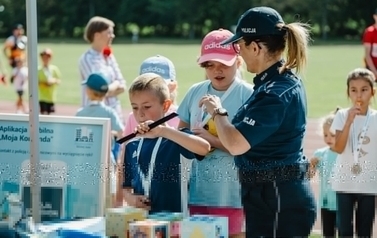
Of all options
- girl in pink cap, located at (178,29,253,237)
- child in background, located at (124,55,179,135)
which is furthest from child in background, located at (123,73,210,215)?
child in background, located at (124,55,179,135)

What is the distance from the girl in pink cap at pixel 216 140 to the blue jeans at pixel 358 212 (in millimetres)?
1647

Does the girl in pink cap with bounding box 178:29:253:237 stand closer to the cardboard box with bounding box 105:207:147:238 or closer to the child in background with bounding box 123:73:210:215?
the child in background with bounding box 123:73:210:215

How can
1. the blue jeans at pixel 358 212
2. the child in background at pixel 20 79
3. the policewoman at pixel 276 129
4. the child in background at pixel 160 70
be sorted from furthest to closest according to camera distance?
1. the child in background at pixel 20 79
2. the blue jeans at pixel 358 212
3. the child in background at pixel 160 70
4. the policewoman at pixel 276 129

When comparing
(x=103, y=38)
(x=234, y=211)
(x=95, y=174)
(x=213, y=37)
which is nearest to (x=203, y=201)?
(x=234, y=211)

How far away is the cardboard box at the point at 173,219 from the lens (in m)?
4.14

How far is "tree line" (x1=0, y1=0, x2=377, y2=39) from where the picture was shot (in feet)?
188

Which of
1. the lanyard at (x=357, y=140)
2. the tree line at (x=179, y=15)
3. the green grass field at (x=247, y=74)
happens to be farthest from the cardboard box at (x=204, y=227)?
the tree line at (x=179, y=15)

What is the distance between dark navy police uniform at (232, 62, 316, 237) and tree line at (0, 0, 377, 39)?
52527mm

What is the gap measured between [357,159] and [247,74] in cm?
1588

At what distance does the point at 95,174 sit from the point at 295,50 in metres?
1.36

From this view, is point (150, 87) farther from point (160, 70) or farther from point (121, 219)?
point (160, 70)

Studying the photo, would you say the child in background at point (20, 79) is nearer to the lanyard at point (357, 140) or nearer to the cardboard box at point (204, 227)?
the lanyard at point (357, 140)

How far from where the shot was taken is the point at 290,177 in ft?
13.7

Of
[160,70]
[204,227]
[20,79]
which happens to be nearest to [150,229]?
[204,227]
